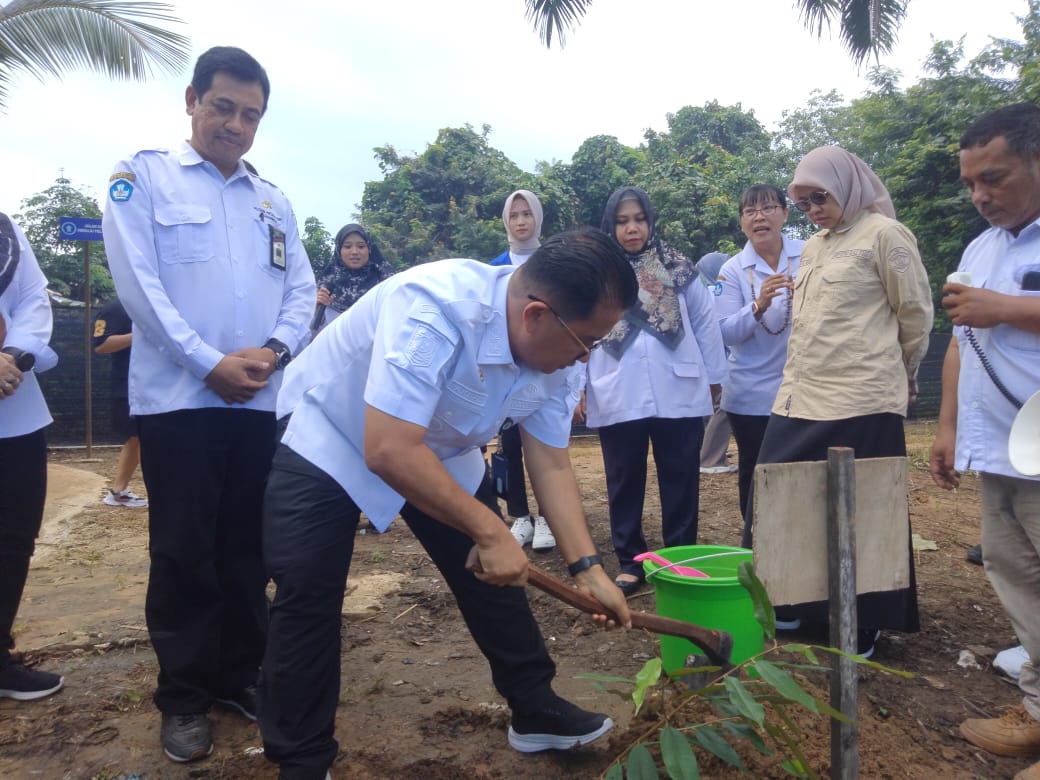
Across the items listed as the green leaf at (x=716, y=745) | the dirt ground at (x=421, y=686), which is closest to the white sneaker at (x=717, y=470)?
the dirt ground at (x=421, y=686)

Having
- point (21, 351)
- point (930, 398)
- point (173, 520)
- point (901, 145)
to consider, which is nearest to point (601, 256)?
point (173, 520)

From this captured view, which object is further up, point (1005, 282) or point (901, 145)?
point (901, 145)

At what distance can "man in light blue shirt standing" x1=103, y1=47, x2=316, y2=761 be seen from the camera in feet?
7.84

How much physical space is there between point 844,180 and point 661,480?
1.60m

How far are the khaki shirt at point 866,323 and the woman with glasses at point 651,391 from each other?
0.81 m

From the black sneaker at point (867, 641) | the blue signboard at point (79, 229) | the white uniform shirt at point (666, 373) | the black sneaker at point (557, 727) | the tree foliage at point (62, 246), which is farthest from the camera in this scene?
the tree foliage at point (62, 246)

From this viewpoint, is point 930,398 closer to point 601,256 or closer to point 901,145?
point 901,145

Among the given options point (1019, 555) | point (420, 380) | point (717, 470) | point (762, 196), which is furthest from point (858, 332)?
point (717, 470)

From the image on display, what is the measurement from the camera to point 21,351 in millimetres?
2688

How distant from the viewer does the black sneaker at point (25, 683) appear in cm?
278

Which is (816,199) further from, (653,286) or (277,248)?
(277,248)

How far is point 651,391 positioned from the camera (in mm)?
3764

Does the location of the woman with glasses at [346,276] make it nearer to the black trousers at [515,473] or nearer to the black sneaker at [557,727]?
the black trousers at [515,473]

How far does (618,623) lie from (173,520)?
1.34m
